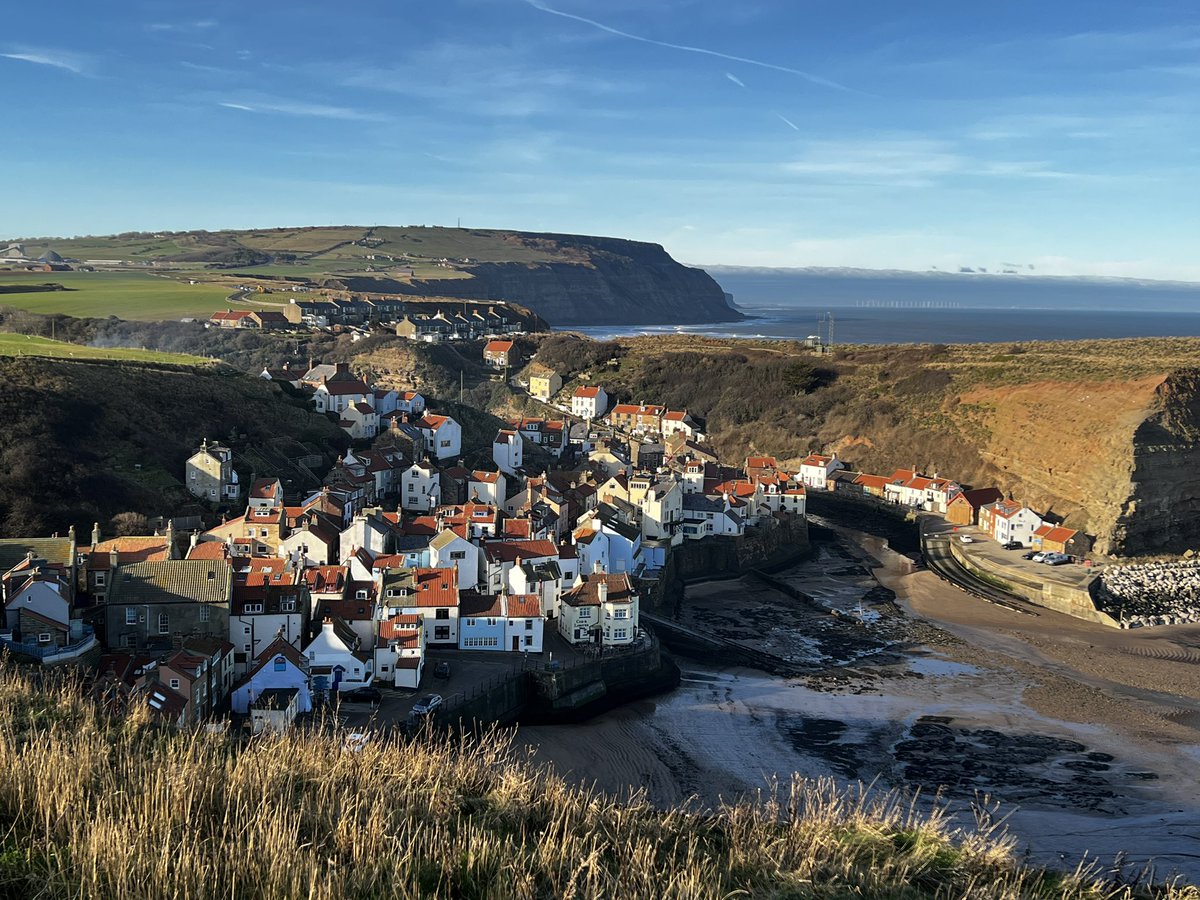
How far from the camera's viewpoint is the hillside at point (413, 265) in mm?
146500

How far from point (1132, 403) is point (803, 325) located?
147 metres

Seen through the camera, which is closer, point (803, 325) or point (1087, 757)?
point (1087, 757)

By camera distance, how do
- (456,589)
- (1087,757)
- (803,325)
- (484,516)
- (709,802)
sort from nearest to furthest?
1. (709,802)
2. (1087,757)
3. (456,589)
4. (484,516)
5. (803,325)

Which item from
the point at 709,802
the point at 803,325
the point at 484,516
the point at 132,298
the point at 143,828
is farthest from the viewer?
the point at 803,325

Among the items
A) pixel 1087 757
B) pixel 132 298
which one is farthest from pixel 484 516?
pixel 132 298

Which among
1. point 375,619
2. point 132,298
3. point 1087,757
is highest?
point 132,298

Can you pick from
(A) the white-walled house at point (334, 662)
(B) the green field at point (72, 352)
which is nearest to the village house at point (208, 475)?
(B) the green field at point (72, 352)

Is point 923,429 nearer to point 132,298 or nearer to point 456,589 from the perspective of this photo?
point 456,589

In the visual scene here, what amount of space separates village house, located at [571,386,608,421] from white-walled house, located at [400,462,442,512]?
111 ft

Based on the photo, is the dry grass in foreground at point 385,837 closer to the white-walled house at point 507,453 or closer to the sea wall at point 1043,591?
the sea wall at point 1043,591

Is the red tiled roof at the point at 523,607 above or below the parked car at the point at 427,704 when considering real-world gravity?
above

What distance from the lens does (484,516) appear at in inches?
1326

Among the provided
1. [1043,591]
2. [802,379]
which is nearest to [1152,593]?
[1043,591]

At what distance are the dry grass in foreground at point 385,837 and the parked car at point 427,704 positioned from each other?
1205 centimetres
